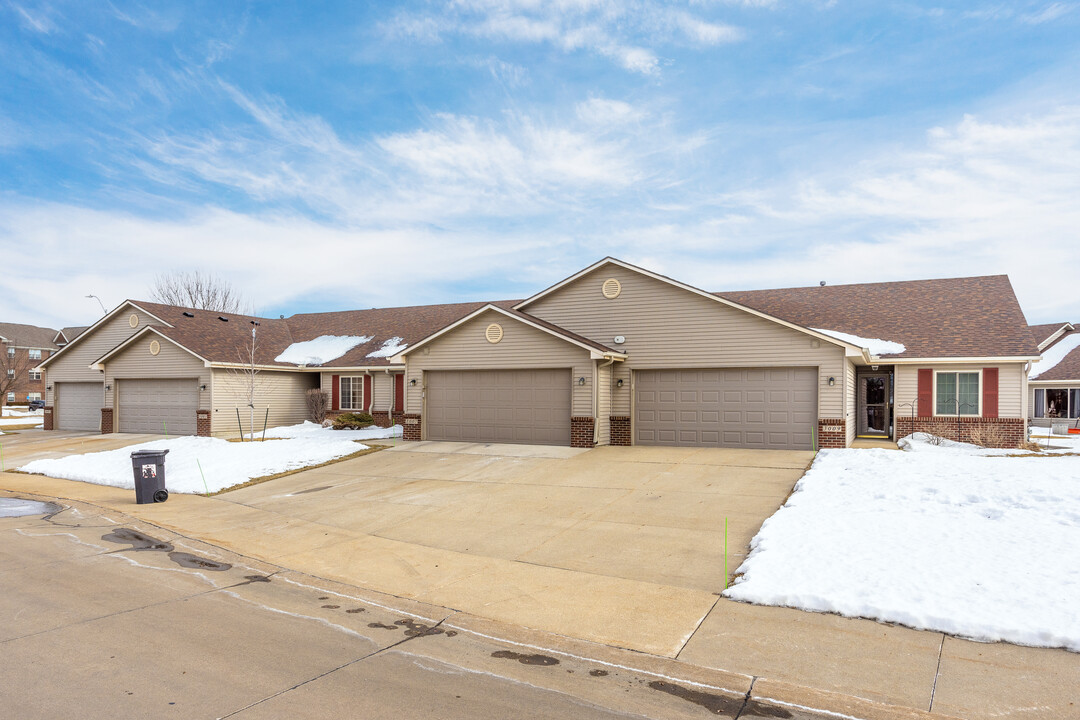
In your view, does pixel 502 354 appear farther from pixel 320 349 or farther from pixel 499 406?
pixel 320 349

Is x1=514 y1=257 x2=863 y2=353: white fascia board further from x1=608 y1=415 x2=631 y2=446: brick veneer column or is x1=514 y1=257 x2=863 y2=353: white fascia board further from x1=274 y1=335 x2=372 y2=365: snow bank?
x1=274 y1=335 x2=372 y2=365: snow bank

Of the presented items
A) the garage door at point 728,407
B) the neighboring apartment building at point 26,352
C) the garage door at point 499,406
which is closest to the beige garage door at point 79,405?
the garage door at point 499,406

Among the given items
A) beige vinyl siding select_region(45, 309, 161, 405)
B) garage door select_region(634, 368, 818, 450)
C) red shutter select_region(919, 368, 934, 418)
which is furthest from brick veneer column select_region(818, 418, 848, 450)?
beige vinyl siding select_region(45, 309, 161, 405)

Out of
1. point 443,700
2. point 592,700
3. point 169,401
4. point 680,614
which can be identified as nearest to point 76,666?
point 443,700

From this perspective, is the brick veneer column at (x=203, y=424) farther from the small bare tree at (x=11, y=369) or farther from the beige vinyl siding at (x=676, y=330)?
the small bare tree at (x=11, y=369)

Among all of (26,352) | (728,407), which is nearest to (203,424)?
(728,407)

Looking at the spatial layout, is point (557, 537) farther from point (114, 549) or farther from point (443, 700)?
point (114, 549)

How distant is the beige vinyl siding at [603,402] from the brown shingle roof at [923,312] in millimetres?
5974

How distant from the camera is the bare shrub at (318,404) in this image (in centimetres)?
2678

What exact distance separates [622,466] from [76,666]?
11.4 metres

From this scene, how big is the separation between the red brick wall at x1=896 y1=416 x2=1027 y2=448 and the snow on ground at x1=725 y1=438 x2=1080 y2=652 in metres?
8.61

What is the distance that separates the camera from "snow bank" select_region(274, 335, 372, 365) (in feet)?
90.9

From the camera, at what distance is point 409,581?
734cm

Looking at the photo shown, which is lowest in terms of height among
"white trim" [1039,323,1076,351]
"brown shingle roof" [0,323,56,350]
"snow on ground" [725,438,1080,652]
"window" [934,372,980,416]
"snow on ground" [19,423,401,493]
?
"snow on ground" [19,423,401,493]
